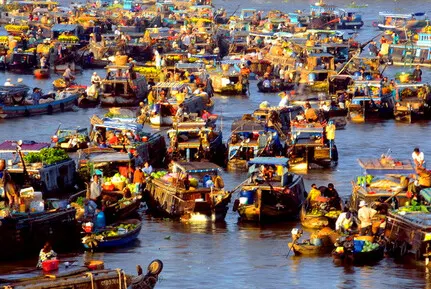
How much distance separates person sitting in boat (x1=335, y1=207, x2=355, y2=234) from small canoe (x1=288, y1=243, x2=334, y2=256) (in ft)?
2.23

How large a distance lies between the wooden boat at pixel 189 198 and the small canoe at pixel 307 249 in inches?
157

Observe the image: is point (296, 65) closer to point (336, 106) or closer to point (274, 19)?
point (336, 106)

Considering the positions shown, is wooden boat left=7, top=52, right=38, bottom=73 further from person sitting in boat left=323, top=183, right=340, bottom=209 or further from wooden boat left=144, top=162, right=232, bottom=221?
person sitting in boat left=323, top=183, right=340, bottom=209

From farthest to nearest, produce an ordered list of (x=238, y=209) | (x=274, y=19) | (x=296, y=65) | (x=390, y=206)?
(x=274, y=19) < (x=296, y=65) < (x=238, y=209) < (x=390, y=206)

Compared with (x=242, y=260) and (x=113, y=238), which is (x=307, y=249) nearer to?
(x=242, y=260)

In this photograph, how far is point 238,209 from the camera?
35.9 m

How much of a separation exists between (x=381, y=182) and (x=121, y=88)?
2799 centimetres

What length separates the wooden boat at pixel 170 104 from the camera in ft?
174

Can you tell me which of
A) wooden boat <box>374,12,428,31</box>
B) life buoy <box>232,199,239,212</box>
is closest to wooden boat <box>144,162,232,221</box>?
life buoy <box>232,199,239,212</box>

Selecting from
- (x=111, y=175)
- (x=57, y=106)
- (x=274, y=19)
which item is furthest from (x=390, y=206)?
(x=274, y=19)

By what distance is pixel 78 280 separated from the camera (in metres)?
23.5

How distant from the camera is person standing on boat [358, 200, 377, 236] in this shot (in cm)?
3194

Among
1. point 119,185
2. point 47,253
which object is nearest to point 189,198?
point 119,185

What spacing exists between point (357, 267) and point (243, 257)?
3.05 meters
